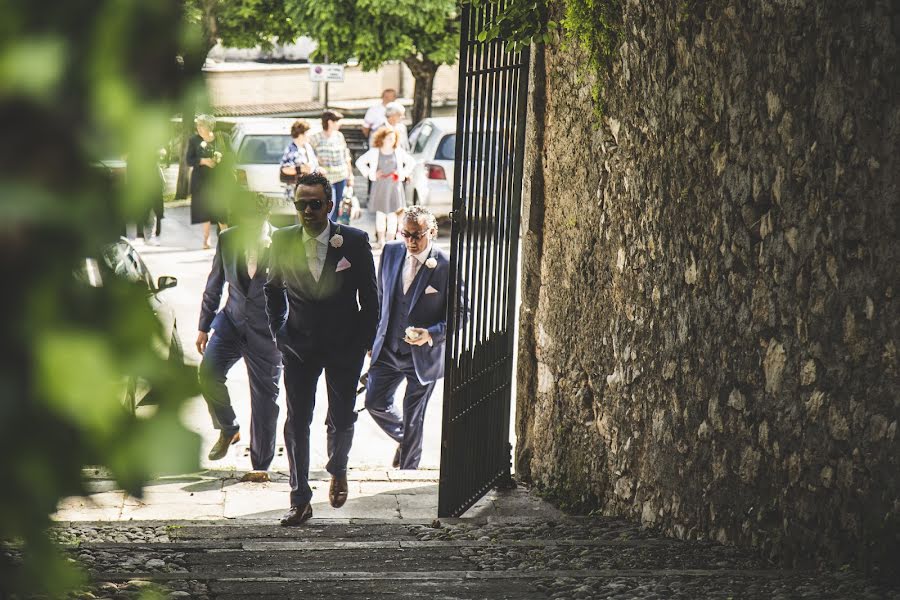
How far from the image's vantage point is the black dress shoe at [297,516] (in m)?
6.94

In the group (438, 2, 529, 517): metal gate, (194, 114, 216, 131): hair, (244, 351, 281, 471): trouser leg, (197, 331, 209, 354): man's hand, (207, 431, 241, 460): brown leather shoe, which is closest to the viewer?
(194, 114, 216, 131): hair

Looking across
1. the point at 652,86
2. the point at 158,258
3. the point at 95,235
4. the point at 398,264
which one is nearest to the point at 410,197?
the point at 158,258

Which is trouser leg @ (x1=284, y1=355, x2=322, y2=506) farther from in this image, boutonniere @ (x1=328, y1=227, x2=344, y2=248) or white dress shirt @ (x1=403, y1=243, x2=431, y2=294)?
white dress shirt @ (x1=403, y1=243, x2=431, y2=294)

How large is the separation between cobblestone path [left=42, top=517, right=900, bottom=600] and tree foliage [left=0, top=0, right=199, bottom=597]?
3279 millimetres

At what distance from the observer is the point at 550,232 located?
7.42m

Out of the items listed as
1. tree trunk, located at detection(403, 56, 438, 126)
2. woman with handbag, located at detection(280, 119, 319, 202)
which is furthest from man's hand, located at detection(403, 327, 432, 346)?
tree trunk, located at detection(403, 56, 438, 126)

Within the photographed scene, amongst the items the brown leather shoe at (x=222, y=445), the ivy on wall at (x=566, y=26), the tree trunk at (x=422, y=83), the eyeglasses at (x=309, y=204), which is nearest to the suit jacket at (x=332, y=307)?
the eyeglasses at (x=309, y=204)

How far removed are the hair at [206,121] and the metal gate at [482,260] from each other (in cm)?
529

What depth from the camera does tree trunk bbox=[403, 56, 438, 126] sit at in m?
29.4

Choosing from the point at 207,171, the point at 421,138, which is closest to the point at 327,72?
the point at 421,138

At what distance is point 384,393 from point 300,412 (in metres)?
1.52

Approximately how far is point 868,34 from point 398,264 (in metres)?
4.33

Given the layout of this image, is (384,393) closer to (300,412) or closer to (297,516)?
(300,412)

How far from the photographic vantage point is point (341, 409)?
7.24 meters
